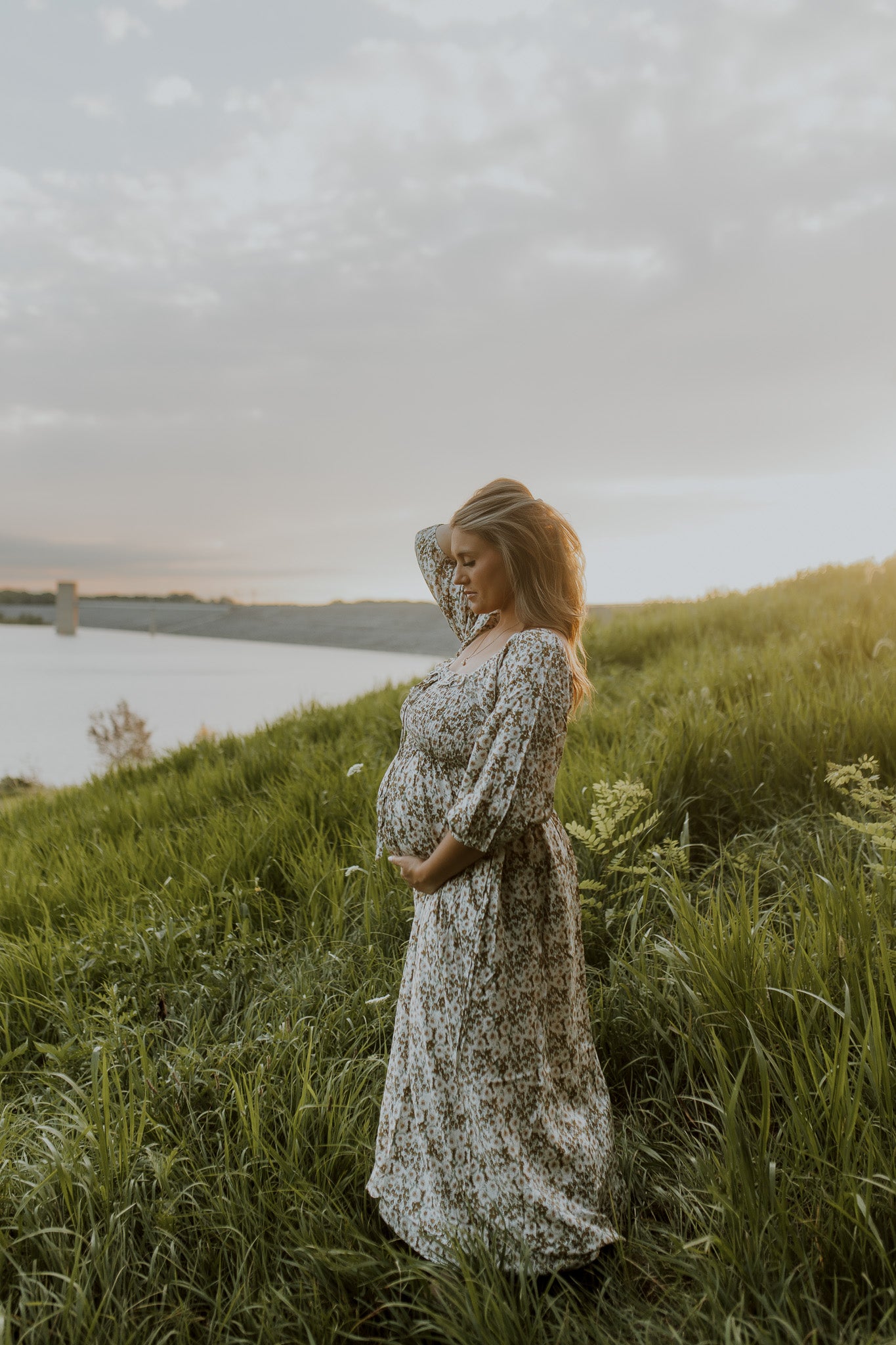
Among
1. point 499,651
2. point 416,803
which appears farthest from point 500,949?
point 499,651

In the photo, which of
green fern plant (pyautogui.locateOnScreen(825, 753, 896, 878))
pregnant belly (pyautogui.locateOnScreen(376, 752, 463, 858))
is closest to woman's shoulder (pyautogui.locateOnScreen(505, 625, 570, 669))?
pregnant belly (pyautogui.locateOnScreen(376, 752, 463, 858))

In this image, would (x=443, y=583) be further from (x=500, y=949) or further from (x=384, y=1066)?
(x=384, y=1066)

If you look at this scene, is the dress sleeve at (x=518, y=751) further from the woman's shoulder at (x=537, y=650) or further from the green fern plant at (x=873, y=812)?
the green fern plant at (x=873, y=812)

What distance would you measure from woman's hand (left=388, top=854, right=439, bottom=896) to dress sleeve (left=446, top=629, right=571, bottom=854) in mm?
210

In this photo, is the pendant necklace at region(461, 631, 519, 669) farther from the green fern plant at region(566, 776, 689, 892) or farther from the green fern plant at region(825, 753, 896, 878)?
the green fern plant at region(825, 753, 896, 878)

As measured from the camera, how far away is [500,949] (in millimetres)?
2217

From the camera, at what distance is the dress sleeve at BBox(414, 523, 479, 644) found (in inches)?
113

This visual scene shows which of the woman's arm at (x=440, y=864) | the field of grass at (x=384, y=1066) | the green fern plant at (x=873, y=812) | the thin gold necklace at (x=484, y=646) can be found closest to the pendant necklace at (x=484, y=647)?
the thin gold necklace at (x=484, y=646)

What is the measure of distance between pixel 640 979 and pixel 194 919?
7.52 feet

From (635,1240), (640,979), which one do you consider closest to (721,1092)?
(635,1240)

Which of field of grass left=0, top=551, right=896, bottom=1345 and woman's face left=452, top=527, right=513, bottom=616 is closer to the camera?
field of grass left=0, top=551, right=896, bottom=1345

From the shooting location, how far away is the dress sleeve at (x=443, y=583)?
287 cm

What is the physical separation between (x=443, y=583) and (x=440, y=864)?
1.16 meters

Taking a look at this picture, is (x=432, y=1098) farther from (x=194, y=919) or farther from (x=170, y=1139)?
(x=194, y=919)
